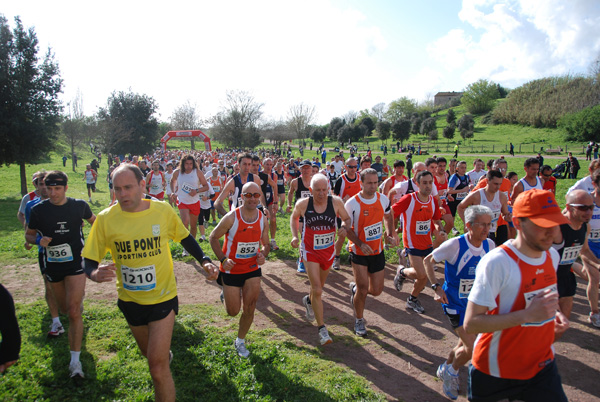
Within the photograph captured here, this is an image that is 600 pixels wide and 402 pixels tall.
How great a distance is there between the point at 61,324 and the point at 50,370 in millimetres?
1204

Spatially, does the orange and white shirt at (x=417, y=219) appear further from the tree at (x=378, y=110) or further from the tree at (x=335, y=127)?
the tree at (x=378, y=110)

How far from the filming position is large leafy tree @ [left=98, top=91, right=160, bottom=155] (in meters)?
38.7

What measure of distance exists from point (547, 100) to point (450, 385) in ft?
257

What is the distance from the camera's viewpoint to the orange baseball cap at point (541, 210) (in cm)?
232

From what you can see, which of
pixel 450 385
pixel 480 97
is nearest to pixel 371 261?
pixel 450 385

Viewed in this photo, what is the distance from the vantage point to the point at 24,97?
20953 mm

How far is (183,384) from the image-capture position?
411cm

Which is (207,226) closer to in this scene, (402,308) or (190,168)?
(190,168)

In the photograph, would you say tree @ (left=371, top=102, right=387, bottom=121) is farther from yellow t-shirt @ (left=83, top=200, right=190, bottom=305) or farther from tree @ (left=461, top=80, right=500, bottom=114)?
yellow t-shirt @ (left=83, top=200, right=190, bottom=305)

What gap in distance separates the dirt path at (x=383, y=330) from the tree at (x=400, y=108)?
95.5m

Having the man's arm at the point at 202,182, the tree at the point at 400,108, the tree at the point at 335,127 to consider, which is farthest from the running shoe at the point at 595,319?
the tree at the point at 400,108

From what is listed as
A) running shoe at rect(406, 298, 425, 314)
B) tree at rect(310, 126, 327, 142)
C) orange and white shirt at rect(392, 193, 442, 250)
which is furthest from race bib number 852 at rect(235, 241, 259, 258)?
tree at rect(310, 126, 327, 142)

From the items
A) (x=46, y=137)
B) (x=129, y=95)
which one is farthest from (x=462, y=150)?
(x=46, y=137)

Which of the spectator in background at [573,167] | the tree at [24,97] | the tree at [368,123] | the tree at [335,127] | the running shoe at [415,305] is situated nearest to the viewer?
the running shoe at [415,305]
